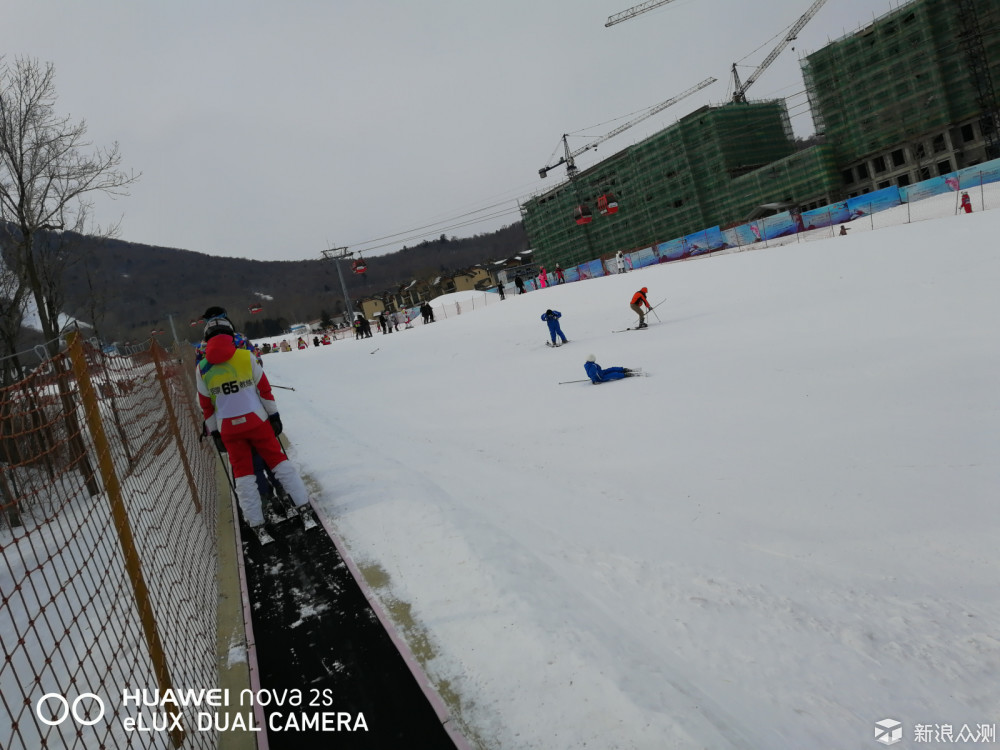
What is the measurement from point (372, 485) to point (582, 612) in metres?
3.07

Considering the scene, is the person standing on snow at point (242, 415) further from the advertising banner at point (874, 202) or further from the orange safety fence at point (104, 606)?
the advertising banner at point (874, 202)

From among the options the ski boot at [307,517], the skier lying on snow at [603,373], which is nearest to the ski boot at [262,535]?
the ski boot at [307,517]

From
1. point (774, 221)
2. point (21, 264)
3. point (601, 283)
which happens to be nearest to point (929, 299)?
point (601, 283)

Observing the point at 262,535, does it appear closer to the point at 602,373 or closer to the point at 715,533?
the point at 715,533

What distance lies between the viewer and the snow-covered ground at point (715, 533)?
107 inches

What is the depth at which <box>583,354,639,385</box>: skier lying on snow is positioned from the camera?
10.5 meters

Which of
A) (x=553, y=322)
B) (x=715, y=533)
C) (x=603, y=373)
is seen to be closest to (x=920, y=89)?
(x=553, y=322)

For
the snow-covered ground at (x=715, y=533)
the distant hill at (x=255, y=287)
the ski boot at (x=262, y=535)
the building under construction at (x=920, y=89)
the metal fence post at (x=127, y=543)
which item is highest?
the distant hill at (x=255, y=287)

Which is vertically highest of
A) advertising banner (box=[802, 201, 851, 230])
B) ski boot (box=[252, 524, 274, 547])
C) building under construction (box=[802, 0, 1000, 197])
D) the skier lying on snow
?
building under construction (box=[802, 0, 1000, 197])

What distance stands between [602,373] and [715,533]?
6.09 meters

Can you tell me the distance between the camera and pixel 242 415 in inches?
187

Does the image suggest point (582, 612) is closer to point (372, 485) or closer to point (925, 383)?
point (372, 485)

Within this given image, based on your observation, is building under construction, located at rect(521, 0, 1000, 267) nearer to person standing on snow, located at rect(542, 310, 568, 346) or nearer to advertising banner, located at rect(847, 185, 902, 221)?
advertising banner, located at rect(847, 185, 902, 221)

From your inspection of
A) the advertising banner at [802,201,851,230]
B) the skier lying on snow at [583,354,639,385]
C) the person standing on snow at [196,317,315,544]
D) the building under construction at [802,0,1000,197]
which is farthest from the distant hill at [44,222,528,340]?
the person standing on snow at [196,317,315,544]
